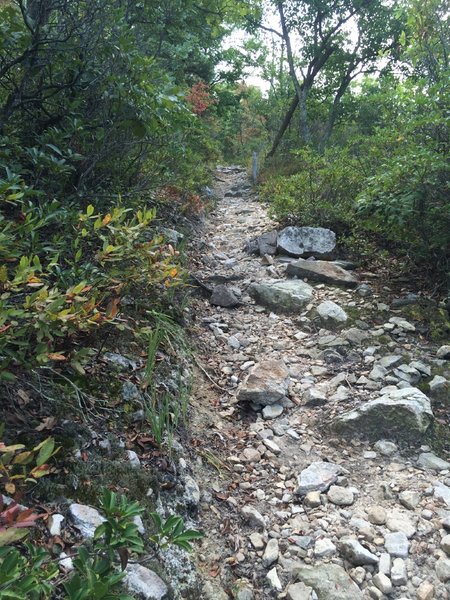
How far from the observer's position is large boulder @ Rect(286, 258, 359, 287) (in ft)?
18.9

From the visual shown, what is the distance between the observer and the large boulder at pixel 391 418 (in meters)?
3.25

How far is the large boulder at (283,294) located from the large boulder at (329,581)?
3.25 m

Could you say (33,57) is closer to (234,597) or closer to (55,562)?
(55,562)

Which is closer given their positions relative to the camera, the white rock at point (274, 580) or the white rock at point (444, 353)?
the white rock at point (274, 580)

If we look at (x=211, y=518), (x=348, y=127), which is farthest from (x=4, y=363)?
(x=348, y=127)

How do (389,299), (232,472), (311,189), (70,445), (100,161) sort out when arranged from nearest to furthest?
(70,445) → (232,472) → (100,161) → (389,299) → (311,189)

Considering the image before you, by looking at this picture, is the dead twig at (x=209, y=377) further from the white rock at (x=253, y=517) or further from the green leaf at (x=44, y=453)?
the green leaf at (x=44, y=453)

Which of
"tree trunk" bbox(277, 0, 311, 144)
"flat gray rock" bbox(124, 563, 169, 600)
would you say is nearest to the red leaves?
"tree trunk" bbox(277, 0, 311, 144)

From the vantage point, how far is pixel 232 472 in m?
3.05

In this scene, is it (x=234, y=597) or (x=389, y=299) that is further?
(x=389, y=299)

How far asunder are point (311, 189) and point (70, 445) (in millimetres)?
6691

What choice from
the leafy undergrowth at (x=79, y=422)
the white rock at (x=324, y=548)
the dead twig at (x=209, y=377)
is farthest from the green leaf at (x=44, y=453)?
the dead twig at (x=209, y=377)

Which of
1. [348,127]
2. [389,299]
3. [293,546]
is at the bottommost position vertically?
[293,546]

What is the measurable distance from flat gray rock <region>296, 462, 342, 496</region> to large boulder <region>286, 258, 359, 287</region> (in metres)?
3.06
